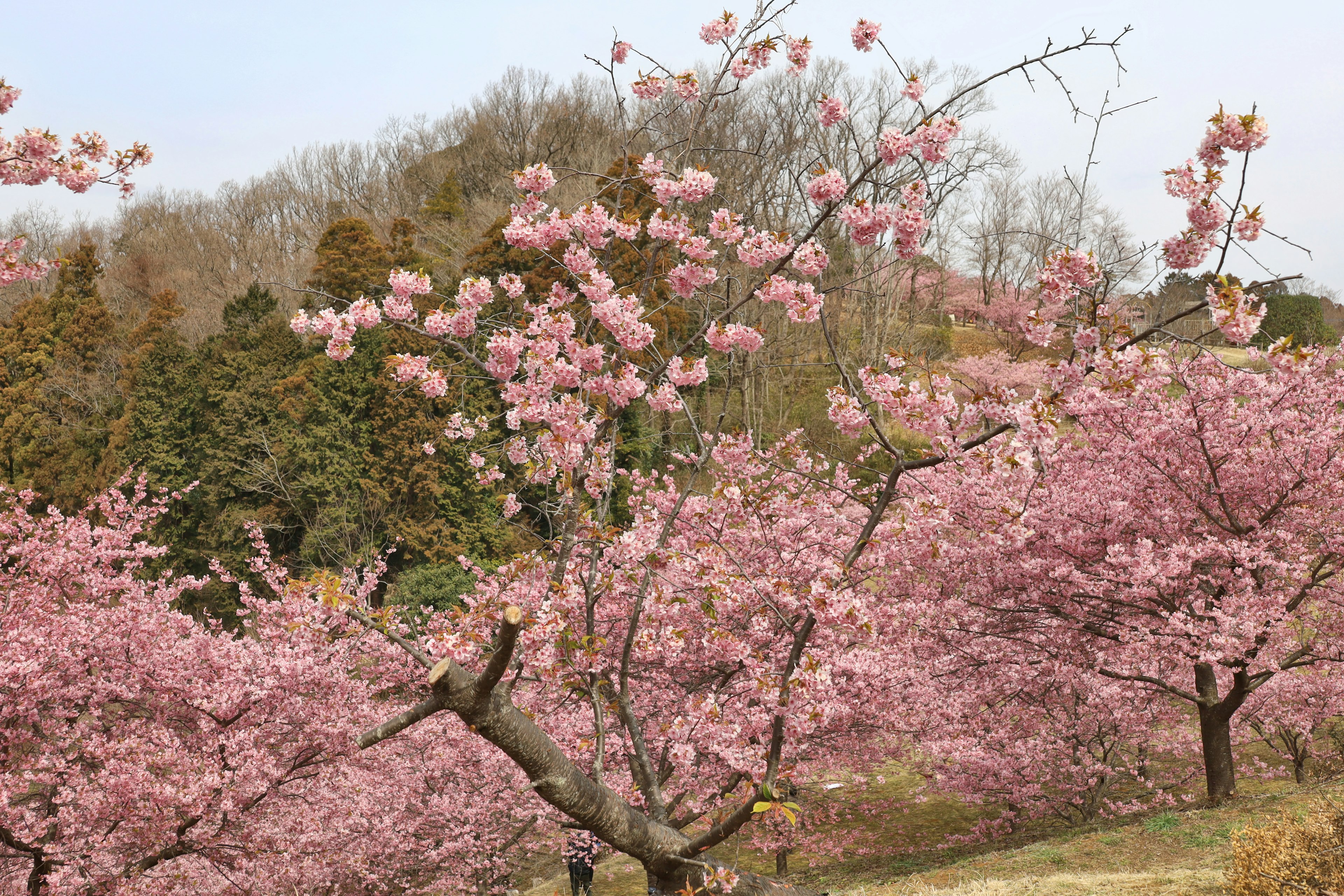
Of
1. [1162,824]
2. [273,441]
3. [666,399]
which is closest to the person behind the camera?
[666,399]

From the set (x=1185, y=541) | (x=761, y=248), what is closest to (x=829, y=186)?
(x=761, y=248)

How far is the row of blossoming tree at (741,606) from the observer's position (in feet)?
14.8

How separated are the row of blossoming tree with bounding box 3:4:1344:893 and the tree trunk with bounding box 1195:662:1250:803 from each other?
4 cm

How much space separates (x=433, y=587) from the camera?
17.5m

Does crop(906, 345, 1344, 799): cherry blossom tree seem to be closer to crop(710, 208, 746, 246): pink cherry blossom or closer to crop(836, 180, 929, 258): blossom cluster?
crop(836, 180, 929, 258): blossom cluster

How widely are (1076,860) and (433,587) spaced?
1329 cm

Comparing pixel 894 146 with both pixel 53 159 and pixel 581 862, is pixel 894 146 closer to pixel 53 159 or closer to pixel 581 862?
pixel 53 159

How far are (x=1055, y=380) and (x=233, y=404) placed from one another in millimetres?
21900

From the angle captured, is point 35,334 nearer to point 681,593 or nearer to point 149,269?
point 149,269

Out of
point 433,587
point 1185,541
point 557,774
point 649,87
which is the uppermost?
point 649,87

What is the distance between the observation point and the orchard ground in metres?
6.01

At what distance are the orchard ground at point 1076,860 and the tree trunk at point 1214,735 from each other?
6.8 inches

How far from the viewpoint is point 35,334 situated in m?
27.6

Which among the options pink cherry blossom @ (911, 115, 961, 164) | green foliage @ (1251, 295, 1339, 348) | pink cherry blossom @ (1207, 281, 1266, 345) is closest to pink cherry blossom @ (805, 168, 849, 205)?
pink cherry blossom @ (911, 115, 961, 164)
